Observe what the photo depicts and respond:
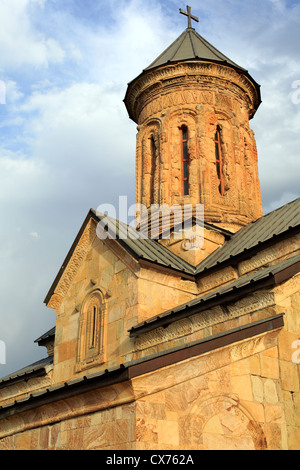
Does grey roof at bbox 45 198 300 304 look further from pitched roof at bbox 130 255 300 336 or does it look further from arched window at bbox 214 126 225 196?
arched window at bbox 214 126 225 196

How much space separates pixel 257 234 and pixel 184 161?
4033 millimetres

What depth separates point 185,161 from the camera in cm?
1364

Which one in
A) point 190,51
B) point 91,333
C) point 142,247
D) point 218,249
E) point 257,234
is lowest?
point 91,333

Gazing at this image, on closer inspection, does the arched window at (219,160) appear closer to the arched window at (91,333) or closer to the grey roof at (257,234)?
the grey roof at (257,234)

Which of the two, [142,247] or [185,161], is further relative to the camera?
[185,161]

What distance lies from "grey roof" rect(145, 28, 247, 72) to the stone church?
71 millimetres

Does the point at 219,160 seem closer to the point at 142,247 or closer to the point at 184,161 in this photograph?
the point at 184,161

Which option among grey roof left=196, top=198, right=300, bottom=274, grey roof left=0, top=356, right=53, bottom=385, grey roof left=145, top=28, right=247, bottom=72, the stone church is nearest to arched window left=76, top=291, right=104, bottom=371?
the stone church

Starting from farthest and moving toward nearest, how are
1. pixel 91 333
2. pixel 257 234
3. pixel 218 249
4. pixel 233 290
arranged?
pixel 218 249 → pixel 257 234 → pixel 91 333 → pixel 233 290

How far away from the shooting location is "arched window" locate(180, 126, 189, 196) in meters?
13.4

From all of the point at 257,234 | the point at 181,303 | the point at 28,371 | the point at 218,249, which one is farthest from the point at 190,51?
the point at 28,371
